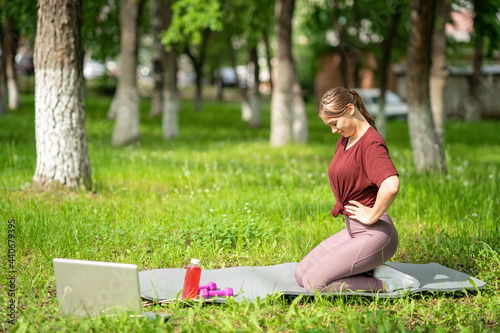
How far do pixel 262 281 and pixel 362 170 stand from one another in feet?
4.08

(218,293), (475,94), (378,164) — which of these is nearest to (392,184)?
(378,164)

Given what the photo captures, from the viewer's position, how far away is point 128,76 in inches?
511

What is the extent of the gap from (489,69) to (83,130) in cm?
3408

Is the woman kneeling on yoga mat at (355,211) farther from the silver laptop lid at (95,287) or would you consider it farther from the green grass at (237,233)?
the silver laptop lid at (95,287)

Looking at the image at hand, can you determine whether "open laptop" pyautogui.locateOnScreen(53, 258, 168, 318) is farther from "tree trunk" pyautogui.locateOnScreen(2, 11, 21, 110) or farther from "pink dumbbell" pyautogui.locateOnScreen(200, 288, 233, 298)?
"tree trunk" pyautogui.locateOnScreen(2, 11, 21, 110)

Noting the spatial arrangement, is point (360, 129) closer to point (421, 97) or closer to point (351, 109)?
point (351, 109)

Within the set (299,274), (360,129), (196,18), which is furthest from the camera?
(196,18)

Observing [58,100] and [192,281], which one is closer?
[192,281]

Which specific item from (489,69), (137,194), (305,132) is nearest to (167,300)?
(137,194)

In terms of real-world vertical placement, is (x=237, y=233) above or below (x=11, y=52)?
below

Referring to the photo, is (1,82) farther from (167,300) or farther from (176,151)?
(167,300)

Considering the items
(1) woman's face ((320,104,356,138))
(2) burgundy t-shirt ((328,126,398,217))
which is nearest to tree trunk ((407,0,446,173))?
(2) burgundy t-shirt ((328,126,398,217))

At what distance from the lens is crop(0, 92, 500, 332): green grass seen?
149 inches

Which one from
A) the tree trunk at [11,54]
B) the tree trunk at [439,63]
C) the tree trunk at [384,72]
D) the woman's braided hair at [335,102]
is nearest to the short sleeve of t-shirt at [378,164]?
the woman's braided hair at [335,102]
